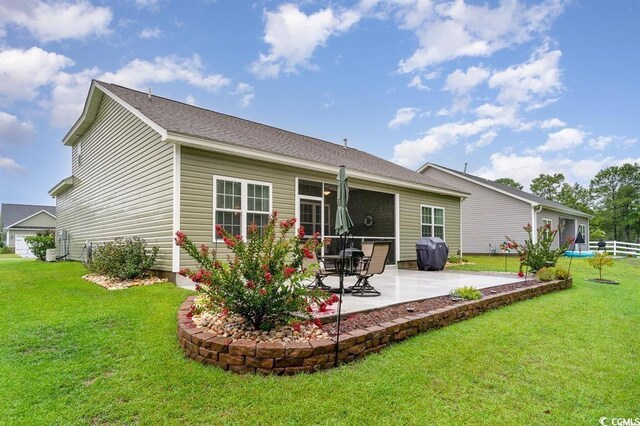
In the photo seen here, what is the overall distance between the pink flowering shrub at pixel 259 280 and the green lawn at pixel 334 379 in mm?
685

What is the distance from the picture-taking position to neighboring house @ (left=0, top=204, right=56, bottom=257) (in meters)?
32.7

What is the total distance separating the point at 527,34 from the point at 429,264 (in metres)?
8.16

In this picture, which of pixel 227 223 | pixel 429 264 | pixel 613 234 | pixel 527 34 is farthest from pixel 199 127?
pixel 613 234

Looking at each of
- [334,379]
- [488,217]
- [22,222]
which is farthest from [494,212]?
[22,222]

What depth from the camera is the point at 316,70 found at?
14891 millimetres

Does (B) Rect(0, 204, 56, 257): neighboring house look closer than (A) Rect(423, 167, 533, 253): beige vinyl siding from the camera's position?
No

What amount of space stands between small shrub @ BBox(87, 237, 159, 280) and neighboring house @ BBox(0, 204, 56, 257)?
30.4m

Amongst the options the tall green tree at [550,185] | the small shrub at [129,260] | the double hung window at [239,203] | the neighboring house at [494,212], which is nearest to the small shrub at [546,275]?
the double hung window at [239,203]

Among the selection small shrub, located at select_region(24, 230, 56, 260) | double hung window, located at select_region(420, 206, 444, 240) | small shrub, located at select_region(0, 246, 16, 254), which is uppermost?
double hung window, located at select_region(420, 206, 444, 240)

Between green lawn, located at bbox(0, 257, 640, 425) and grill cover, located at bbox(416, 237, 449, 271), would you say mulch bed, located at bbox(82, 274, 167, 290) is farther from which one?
grill cover, located at bbox(416, 237, 449, 271)

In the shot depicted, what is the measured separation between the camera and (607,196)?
42219 mm

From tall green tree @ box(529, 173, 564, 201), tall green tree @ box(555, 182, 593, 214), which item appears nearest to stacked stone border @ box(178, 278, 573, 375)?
tall green tree @ box(555, 182, 593, 214)

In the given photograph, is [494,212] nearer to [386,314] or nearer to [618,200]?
[386,314]

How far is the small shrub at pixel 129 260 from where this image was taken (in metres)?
7.45
